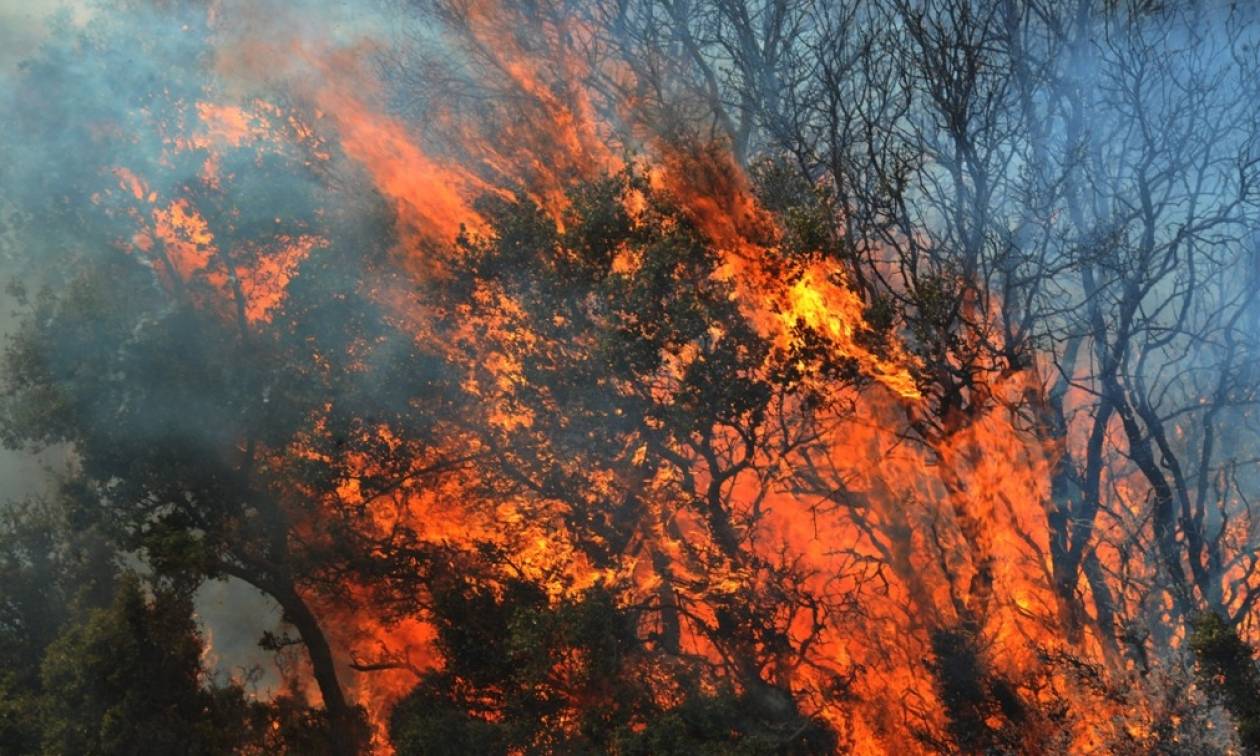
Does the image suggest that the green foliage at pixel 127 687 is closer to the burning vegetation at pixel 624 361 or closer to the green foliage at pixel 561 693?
the burning vegetation at pixel 624 361

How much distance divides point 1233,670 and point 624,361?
6660 millimetres

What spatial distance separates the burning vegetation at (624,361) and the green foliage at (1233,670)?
0.83ft

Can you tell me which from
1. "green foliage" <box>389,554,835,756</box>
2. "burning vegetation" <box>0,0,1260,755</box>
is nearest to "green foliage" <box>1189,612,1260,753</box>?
"burning vegetation" <box>0,0,1260,755</box>

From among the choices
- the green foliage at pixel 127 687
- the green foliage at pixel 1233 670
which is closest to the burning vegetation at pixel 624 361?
the green foliage at pixel 127 687

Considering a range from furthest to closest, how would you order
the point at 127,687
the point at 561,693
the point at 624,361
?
the point at 127,687, the point at 561,693, the point at 624,361

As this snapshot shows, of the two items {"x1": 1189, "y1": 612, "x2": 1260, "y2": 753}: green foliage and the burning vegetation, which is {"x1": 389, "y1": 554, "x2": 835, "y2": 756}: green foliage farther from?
{"x1": 1189, "y1": 612, "x2": 1260, "y2": 753}: green foliage

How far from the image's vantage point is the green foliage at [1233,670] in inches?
297

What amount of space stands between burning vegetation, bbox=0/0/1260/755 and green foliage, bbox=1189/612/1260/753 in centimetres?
25

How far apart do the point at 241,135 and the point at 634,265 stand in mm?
7968

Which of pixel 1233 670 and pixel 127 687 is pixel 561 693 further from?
pixel 1233 670

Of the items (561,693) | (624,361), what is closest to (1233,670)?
(624,361)

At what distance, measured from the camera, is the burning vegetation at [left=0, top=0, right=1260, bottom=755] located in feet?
36.1

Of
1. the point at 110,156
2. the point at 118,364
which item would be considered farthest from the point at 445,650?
the point at 110,156

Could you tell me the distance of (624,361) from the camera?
11.3 m
